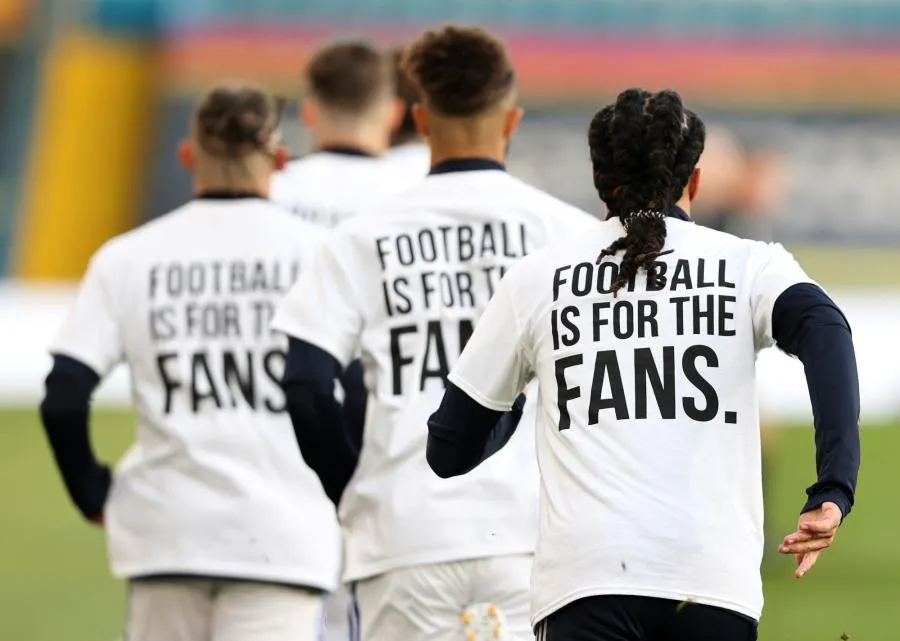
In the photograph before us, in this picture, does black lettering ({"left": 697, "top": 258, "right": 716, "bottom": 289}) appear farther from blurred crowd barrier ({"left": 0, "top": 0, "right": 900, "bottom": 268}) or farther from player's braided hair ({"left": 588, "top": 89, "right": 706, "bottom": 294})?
blurred crowd barrier ({"left": 0, "top": 0, "right": 900, "bottom": 268})

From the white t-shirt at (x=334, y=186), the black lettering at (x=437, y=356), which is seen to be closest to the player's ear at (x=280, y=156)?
the white t-shirt at (x=334, y=186)

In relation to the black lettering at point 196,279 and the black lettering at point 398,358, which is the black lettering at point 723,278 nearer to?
the black lettering at point 398,358

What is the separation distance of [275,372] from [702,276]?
1.92 meters

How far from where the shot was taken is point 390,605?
504 cm

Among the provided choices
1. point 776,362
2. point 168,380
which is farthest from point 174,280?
point 776,362

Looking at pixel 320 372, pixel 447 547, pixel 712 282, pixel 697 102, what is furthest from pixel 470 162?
pixel 697 102

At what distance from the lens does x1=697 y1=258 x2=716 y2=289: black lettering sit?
158 inches

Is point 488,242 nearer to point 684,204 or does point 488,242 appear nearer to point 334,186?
point 684,204

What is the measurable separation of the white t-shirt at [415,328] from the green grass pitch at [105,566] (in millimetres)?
3113

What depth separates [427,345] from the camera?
5109mm

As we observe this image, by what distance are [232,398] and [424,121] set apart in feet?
3.20

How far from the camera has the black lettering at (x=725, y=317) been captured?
398cm

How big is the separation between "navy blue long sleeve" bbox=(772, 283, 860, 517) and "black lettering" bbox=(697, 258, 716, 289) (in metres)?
0.15

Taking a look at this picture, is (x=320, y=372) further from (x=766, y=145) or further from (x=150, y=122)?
(x=150, y=122)
